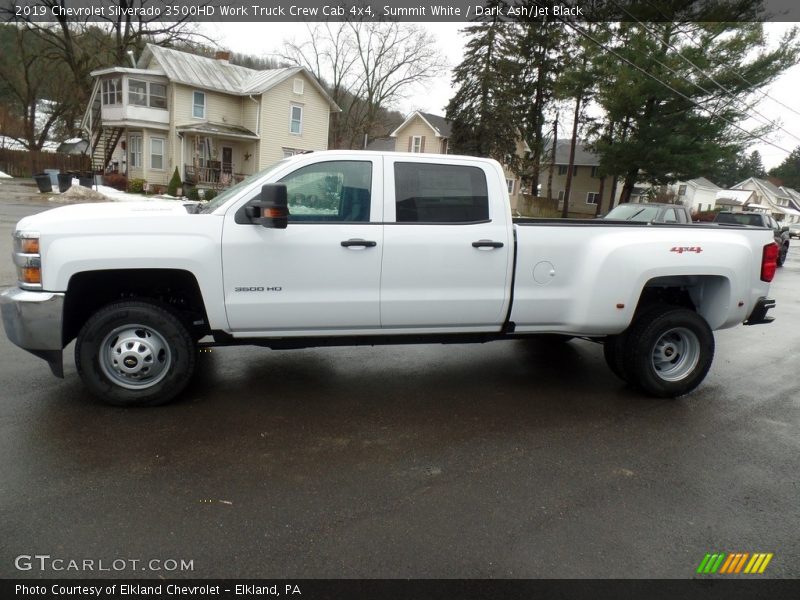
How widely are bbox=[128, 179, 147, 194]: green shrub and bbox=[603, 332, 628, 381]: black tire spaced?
3296 cm

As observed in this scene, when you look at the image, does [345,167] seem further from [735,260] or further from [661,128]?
[661,128]

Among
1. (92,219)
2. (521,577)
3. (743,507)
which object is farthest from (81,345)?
(743,507)

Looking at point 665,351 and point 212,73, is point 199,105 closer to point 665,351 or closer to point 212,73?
point 212,73

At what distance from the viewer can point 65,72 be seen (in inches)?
1945

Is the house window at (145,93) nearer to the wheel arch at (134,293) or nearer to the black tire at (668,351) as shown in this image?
the wheel arch at (134,293)

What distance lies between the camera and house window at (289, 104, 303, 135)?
38688 millimetres

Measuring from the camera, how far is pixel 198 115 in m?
36.4

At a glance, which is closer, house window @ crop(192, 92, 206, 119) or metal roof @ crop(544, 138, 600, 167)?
house window @ crop(192, 92, 206, 119)

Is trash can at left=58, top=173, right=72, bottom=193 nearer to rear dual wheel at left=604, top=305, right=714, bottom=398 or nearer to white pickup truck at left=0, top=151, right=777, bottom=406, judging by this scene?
white pickup truck at left=0, top=151, right=777, bottom=406

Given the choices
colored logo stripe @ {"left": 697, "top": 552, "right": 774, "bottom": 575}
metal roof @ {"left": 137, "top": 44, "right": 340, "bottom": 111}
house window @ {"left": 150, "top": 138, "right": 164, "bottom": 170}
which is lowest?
colored logo stripe @ {"left": 697, "top": 552, "right": 774, "bottom": 575}

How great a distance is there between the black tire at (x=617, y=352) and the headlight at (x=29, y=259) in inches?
189

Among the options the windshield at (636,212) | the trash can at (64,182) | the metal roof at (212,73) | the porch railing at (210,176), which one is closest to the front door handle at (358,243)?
the windshield at (636,212)

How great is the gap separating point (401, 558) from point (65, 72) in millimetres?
57681

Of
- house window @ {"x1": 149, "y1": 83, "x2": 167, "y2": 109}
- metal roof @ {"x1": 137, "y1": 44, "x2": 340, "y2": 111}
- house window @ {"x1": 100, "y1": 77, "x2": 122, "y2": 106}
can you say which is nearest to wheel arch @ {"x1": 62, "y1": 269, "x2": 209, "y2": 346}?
metal roof @ {"x1": 137, "y1": 44, "x2": 340, "y2": 111}
